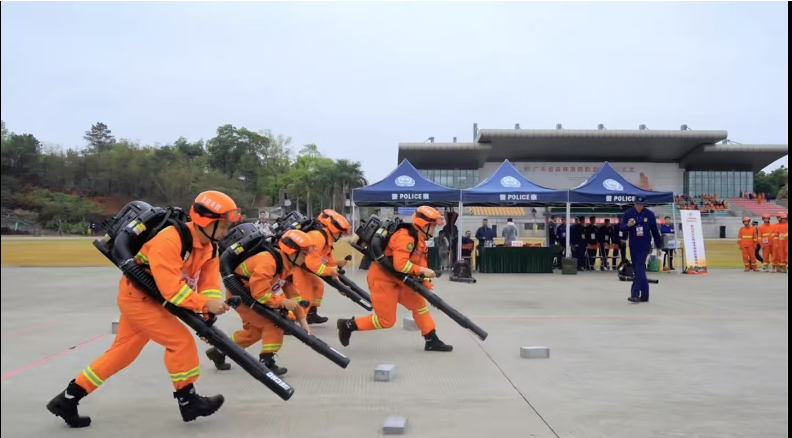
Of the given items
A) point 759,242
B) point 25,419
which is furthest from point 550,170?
point 25,419

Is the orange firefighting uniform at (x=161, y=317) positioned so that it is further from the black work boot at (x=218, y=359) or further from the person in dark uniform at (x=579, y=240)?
the person in dark uniform at (x=579, y=240)

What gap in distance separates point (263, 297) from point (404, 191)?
12.1 metres

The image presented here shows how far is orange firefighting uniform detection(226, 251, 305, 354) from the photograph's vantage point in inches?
225

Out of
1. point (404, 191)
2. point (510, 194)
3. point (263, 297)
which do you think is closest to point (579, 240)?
point (510, 194)

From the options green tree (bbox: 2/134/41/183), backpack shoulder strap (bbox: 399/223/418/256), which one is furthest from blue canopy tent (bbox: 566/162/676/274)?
green tree (bbox: 2/134/41/183)

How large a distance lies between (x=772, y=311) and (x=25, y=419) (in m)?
10.7

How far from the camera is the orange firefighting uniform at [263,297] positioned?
570 centimetres

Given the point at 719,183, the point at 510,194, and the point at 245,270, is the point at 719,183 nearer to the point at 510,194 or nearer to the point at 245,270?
the point at 510,194

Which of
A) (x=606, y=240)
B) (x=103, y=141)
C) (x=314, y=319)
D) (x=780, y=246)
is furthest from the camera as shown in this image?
(x=606, y=240)

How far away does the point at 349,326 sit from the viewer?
23.7 feet

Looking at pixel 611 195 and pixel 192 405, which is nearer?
pixel 192 405

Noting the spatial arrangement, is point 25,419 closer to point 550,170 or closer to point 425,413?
point 425,413

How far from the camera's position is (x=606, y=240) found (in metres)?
20.0

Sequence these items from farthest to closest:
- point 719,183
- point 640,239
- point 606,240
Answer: point 719,183, point 606,240, point 640,239
